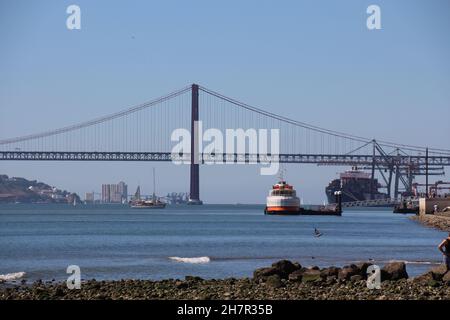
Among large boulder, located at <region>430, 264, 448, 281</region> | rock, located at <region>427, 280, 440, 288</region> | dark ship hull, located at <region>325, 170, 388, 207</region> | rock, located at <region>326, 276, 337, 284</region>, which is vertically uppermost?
dark ship hull, located at <region>325, 170, 388, 207</region>

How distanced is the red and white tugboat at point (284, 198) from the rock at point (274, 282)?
2358 inches

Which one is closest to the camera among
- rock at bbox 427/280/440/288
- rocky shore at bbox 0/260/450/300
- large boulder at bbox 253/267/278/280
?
rocky shore at bbox 0/260/450/300

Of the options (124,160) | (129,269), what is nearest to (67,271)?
(129,269)

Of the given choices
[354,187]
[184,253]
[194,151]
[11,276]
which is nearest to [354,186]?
[354,187]

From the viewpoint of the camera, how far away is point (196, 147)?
4038 inches

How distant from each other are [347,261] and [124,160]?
72323 millimetres

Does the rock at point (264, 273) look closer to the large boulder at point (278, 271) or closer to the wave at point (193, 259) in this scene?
the large boulder at point (278, 271)

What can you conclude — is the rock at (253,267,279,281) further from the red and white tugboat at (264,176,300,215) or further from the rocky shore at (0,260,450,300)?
the red and white tugboat at (264,176,300,215)

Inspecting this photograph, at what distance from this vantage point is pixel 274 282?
773 inches

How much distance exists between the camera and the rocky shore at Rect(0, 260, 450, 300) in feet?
56.9

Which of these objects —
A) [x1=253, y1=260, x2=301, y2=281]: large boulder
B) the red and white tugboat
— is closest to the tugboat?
the red and white tugboat
